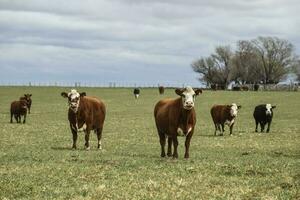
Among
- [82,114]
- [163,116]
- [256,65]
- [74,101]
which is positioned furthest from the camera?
[256,65]

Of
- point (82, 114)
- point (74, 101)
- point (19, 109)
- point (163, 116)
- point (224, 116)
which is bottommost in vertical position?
point (19, 109)

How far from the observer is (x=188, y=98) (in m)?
18.0

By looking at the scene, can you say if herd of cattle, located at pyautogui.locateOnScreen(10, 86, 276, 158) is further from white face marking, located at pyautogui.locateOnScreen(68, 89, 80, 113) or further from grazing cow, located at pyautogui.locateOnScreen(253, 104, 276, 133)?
grazing cow, located at pyautogui.locateOnScreen(253, 104, 276, 133)

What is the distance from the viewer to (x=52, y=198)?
35.7 ft

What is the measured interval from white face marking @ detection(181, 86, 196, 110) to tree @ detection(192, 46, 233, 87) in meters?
147

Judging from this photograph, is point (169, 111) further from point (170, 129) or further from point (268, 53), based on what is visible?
point (268, 53)

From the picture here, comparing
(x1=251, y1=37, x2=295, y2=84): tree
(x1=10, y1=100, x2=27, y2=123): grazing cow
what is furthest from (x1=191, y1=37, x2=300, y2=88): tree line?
(x1=10, y1=100, x2=27, y2=123): grazing cow

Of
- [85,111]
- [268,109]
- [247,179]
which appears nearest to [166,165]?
[247,179]

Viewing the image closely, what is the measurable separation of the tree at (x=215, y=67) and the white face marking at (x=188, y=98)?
481 feet

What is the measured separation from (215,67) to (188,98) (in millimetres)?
153432

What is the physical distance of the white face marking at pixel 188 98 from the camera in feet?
58.6

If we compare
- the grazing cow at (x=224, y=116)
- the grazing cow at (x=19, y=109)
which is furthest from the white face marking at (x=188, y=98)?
the grazing cow at (x=19, y=109)

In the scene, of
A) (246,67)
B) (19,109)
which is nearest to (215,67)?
(246,67)

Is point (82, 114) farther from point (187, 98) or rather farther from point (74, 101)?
point (187, 98)
